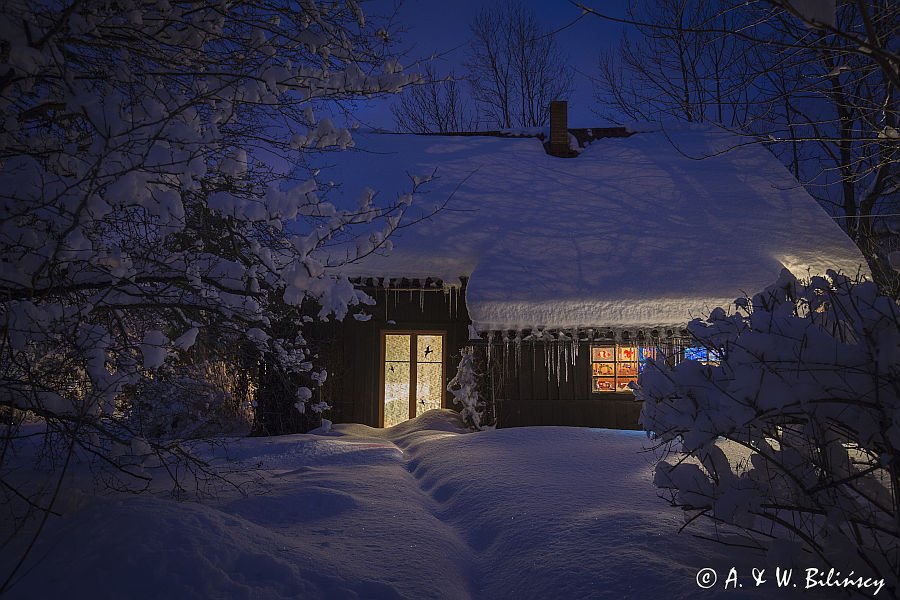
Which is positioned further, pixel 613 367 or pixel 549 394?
pixel 613 367

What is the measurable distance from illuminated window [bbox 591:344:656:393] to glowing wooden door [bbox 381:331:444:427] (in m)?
3.17

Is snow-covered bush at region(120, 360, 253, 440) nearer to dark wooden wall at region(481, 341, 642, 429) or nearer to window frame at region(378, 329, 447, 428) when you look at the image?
window frame at region(378, 329, 447, 428)

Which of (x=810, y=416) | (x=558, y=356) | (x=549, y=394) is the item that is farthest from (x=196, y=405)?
(x=810, y=416)

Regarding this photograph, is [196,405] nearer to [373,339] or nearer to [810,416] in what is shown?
[373,339]

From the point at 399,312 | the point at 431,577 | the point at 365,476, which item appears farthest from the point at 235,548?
the point at 399,312

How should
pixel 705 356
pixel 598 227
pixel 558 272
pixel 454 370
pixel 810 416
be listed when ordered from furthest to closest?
pixel 454 370 → pixel 598 227 → pixel 558 272 → pixel 705 356 → pixel 810 416

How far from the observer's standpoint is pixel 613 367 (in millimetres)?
11352

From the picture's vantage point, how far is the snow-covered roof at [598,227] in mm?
10117

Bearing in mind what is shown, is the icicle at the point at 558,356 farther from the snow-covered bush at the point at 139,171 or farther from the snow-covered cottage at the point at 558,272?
the snow-covered bush at the point at 139,171

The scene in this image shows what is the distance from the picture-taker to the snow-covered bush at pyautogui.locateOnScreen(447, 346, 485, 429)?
10.9 m

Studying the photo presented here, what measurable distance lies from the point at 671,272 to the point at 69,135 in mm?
9448

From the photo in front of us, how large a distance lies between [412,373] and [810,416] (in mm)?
9956

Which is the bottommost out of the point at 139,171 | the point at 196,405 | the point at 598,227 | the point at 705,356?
the point at 196,405

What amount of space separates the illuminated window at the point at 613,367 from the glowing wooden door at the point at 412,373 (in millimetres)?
3173
